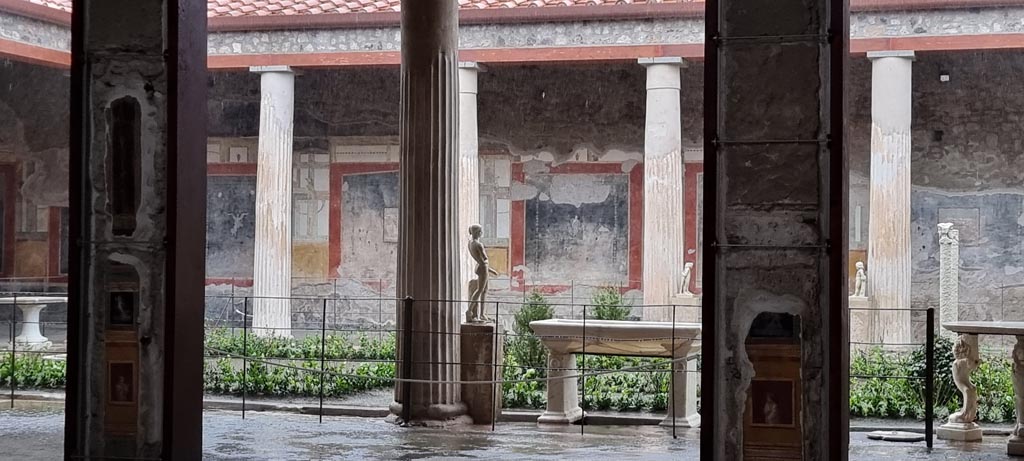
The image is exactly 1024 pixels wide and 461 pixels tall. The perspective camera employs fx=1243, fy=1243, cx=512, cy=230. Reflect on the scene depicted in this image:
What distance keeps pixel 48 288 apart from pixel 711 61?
16838mm

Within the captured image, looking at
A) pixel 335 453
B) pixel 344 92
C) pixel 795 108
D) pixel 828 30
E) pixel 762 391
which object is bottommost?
pixel 335 453

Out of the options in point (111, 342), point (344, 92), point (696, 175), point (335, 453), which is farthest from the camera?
point (344, 92)

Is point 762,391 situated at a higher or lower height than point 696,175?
lower

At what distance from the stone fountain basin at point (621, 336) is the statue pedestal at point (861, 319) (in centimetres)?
635

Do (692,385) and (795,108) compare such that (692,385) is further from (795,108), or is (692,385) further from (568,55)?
(568,55)

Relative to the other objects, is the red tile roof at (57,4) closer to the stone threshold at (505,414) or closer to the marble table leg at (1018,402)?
the stone threshold at (505,414)

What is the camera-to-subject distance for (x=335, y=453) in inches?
307

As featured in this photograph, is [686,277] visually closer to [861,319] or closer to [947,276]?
[861,319]

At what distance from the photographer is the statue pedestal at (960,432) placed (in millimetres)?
9125

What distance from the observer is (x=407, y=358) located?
997 cm

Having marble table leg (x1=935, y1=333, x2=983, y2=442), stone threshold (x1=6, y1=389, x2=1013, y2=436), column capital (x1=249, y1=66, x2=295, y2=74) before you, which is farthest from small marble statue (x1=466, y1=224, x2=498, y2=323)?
column capital (x1=249, y1=66, x2=295, y2=74)

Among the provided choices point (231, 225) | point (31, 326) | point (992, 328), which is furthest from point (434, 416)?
point (231, 225)

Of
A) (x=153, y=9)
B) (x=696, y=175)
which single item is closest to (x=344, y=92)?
(x=696, y=175)

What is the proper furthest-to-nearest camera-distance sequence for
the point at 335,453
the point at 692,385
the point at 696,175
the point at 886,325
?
1. the point at 696,175
2. the point at 886,325
3. the point at 692,385
4. the point at 335,453
